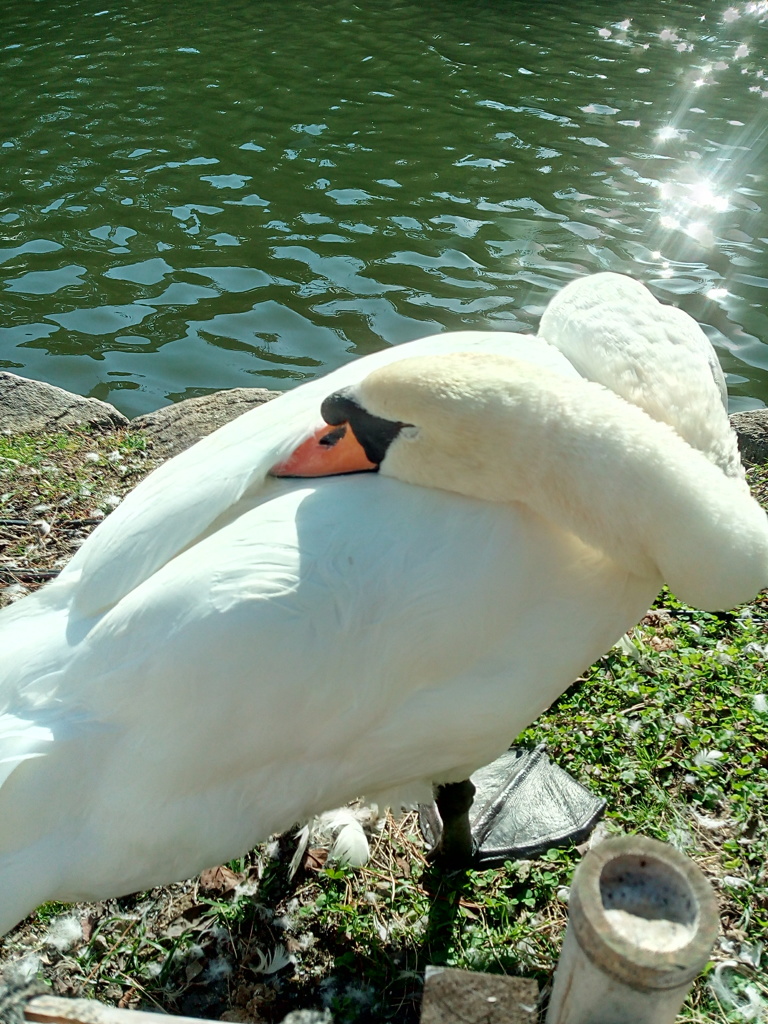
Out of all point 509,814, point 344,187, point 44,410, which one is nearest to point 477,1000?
point 509,814

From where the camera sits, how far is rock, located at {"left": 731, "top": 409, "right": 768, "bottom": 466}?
16.5ft

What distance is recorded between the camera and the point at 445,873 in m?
3.01

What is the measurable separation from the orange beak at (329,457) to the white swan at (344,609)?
0.04 m

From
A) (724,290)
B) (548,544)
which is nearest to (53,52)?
(724,290)

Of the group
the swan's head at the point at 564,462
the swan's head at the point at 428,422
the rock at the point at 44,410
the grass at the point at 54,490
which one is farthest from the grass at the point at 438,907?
the rock at the point at 44,410

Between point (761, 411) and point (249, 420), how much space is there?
3.48 metres

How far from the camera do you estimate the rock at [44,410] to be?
5.32 m

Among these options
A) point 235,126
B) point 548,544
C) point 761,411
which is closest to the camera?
point 548,544

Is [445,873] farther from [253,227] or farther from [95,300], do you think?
[253,227]

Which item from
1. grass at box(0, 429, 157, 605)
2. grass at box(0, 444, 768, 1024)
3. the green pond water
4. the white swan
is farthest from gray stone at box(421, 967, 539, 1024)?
the green pond water

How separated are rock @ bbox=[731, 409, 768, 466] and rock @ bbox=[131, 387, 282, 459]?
255cm

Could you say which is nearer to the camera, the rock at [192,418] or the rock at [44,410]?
the rock at [192,418]

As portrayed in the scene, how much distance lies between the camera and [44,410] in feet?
17.8

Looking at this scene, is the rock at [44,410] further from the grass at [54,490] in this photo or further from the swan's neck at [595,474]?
the swan's neck at [595,474]
